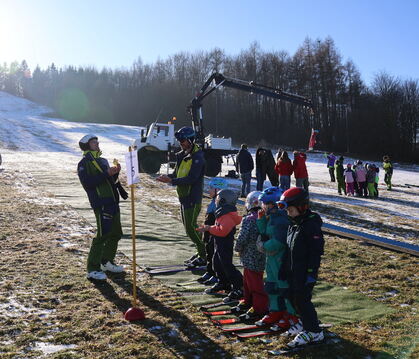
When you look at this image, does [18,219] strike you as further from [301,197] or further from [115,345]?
[301,197]

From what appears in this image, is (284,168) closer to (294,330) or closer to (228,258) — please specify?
(228,258)

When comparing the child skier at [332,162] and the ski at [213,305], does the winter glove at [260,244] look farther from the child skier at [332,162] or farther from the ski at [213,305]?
the child skier at [332,162]

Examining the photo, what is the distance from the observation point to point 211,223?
228 inches

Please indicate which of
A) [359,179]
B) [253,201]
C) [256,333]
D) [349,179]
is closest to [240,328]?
[256,333]

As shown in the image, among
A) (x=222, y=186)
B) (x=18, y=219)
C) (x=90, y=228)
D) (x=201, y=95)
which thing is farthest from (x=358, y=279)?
(x=201, y=95)

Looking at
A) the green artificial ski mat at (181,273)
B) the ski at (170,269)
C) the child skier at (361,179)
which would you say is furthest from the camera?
the child skier at (361,179)

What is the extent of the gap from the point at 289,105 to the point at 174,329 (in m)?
61.7

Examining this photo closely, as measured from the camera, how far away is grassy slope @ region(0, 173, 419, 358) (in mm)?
3824

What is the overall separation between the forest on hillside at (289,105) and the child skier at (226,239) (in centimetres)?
4286

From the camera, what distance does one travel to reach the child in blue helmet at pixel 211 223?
5.60 metres

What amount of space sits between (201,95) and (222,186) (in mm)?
17249

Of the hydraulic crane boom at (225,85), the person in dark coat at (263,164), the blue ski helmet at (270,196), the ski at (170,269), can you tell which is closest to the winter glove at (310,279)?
the blue ski helmet at (270,196)

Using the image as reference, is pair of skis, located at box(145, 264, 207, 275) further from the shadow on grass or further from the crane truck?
the crane truck

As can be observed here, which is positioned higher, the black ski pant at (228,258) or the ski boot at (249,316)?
the black ski pant at (228,258)
